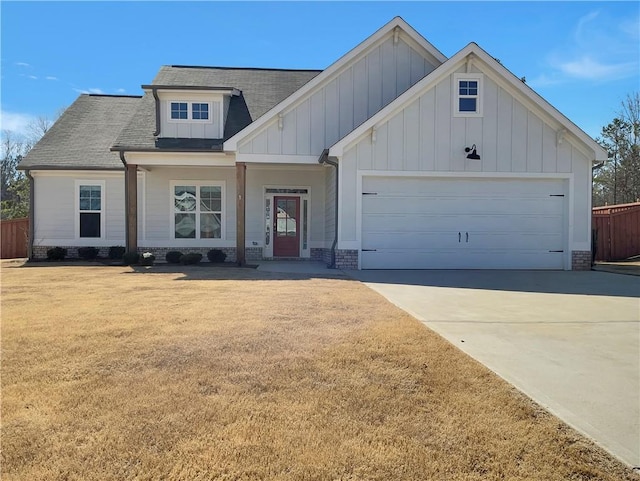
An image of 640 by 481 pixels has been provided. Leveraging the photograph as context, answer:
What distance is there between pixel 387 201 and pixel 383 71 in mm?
4779

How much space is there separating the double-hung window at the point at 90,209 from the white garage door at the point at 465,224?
9.66 metres

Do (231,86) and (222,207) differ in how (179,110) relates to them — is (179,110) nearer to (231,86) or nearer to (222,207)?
(231,86)

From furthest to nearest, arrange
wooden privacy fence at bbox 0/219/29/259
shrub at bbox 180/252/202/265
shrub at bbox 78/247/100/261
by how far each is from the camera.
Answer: wooden privacy fence at bbox 0/219/29/259, shrub at bbox 78/247/100/261, shrub at bbox 180/252/202/265

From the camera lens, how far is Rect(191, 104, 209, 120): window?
15055 millimetres

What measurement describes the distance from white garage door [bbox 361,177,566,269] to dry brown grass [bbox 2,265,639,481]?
663cm

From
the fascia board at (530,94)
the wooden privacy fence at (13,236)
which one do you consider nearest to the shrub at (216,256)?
the wooden privacy fence at (13,236)

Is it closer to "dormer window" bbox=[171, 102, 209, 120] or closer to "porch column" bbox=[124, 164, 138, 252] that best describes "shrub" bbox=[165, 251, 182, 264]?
Answer: "porch column" bbox=[124, 164, 138, 252]

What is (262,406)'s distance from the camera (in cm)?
311

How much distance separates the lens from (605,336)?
5188mm

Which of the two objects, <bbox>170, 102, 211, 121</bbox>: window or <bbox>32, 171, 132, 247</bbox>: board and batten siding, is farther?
<bbox>32, 171, 132, 247</bbox>: board and batten siding

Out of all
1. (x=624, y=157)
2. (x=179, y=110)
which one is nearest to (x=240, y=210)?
(x=179, y=110)

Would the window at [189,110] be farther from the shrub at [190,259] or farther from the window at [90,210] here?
the shrub at [190,259]

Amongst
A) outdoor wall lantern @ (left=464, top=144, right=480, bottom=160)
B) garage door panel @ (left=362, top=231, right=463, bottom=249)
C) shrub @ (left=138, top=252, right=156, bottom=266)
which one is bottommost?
shrub @ (left=138, top=252, right=156, bottom=266)

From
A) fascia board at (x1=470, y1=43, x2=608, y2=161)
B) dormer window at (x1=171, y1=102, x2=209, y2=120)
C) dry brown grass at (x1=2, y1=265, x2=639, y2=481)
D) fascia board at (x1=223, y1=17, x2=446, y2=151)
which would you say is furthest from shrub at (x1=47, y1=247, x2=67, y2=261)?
fascia board at (x1=470, y1=43, x2=608, y2=161)
